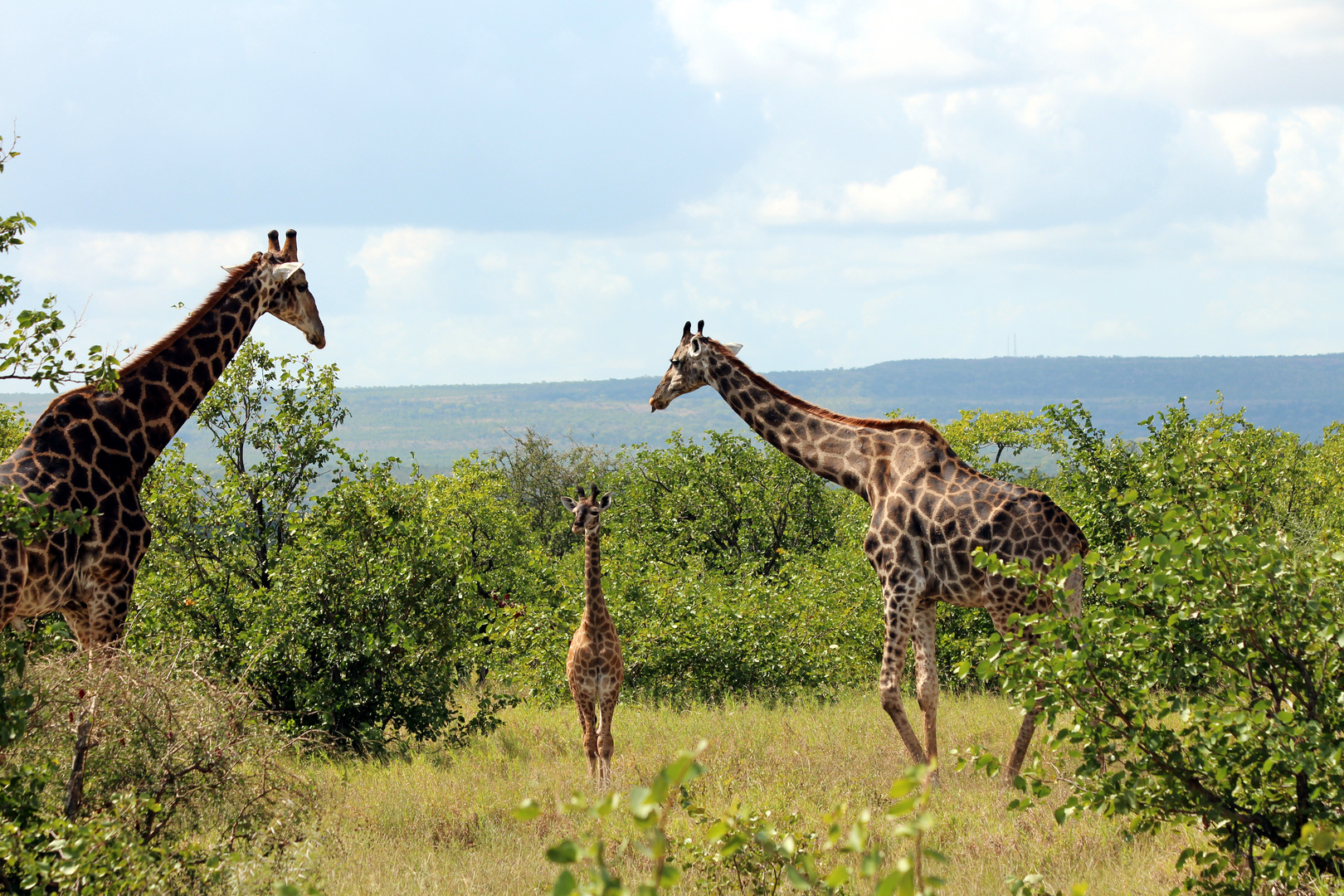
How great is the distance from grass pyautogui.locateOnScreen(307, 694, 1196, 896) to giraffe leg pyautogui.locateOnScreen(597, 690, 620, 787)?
0.21 metres

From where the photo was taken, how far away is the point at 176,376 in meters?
9.64

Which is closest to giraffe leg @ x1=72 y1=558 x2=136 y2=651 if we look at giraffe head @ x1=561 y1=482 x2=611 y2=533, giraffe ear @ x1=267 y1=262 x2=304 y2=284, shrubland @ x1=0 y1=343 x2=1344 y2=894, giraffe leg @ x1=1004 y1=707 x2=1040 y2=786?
shrubland @ x1=0 y1=343 x2=1344 y2=894

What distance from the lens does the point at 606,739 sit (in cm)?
980

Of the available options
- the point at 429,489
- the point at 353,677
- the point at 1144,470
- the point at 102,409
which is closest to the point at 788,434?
the point at 1144,470

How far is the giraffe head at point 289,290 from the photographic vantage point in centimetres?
1054

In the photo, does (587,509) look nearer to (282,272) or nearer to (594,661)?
(594,661)

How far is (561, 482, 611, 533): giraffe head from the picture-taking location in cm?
1008

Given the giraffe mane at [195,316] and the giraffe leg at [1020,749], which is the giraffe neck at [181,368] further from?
the giraffe leg at [1020,749]

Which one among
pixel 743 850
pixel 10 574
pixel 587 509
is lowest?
pixel 743 850

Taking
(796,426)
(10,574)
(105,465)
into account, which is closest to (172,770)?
(10,574)

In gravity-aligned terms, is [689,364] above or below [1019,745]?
above

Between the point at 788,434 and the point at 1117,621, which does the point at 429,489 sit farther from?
the point at 1117,621

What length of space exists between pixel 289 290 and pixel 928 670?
7181mm

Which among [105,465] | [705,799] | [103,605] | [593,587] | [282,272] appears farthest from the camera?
[282,272]
